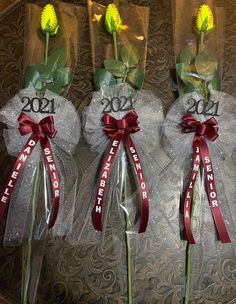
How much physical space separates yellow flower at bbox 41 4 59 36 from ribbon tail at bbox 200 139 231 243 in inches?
19.9

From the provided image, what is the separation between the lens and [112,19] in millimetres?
1091

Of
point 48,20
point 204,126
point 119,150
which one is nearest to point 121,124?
point 119,150

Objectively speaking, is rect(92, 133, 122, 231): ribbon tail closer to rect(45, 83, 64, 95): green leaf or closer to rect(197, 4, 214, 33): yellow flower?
rect(45, 83, 64, 95): green leaf

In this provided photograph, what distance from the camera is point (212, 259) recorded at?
41.0 inches

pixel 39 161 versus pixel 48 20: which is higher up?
pixel 48 20

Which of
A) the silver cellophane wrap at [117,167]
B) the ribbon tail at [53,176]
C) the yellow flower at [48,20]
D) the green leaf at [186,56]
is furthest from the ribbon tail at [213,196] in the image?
the yellow flower at [48,20]

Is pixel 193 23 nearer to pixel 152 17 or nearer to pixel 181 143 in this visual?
pixel 152 17

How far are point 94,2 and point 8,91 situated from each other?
0.35 meters

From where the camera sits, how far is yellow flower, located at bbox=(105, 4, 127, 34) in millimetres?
1091

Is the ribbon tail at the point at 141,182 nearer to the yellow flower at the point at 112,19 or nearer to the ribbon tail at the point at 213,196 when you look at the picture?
the ribbon tail at the point at 213,196

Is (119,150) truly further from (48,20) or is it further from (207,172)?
(48,20)

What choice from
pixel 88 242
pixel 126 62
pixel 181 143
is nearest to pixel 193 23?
pixel 126 62

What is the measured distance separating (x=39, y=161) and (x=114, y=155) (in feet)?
0.64

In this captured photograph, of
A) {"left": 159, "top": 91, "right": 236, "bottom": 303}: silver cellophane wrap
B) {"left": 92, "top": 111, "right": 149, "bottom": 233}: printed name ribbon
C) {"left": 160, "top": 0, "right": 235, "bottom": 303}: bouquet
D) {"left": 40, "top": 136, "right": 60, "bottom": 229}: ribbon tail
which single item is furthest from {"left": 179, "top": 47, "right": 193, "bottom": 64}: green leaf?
{"left": 40, "top": 136, "right": 60, "bottom": 229}: ribbon tail
